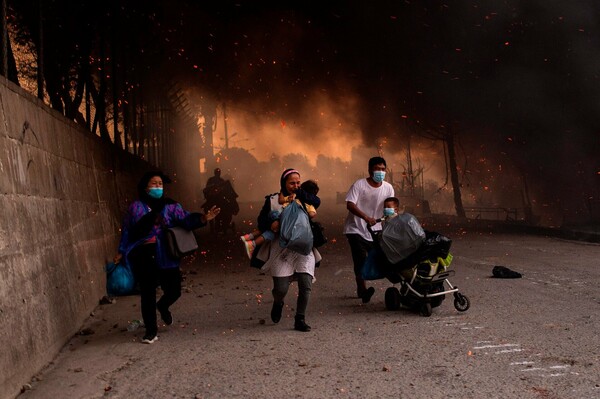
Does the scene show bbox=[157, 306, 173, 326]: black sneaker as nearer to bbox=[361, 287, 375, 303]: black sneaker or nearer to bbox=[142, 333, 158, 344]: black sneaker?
bbox=[142, 333, 158, 344]: black sneaker

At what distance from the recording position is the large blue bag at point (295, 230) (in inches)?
267

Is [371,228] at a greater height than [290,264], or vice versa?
[371,228]

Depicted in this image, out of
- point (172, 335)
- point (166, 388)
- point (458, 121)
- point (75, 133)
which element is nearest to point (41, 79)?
point (75, 133)

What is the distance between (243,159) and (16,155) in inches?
4246

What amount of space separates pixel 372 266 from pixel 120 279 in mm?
2762

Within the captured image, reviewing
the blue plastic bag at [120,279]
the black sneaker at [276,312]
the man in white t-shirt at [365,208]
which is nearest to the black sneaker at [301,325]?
the black sneaker at [276,312]

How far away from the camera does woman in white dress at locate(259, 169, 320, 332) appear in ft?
22.7

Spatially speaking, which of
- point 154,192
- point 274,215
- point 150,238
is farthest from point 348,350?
point 154,192

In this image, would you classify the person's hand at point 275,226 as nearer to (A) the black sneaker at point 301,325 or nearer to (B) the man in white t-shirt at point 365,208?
(A) the black sneaker at point 301,325

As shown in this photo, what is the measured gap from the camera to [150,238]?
6.53 meters

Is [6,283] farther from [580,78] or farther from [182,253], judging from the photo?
[580,78]

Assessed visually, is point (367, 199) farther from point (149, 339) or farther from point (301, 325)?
point (149, 339)

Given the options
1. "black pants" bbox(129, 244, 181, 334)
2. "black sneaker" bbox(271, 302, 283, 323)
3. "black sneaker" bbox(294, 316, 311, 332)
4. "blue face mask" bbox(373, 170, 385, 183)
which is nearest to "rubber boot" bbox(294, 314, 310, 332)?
"black sneaker" bbox(294, 316, 311, 332)

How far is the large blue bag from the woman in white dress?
11 cm
